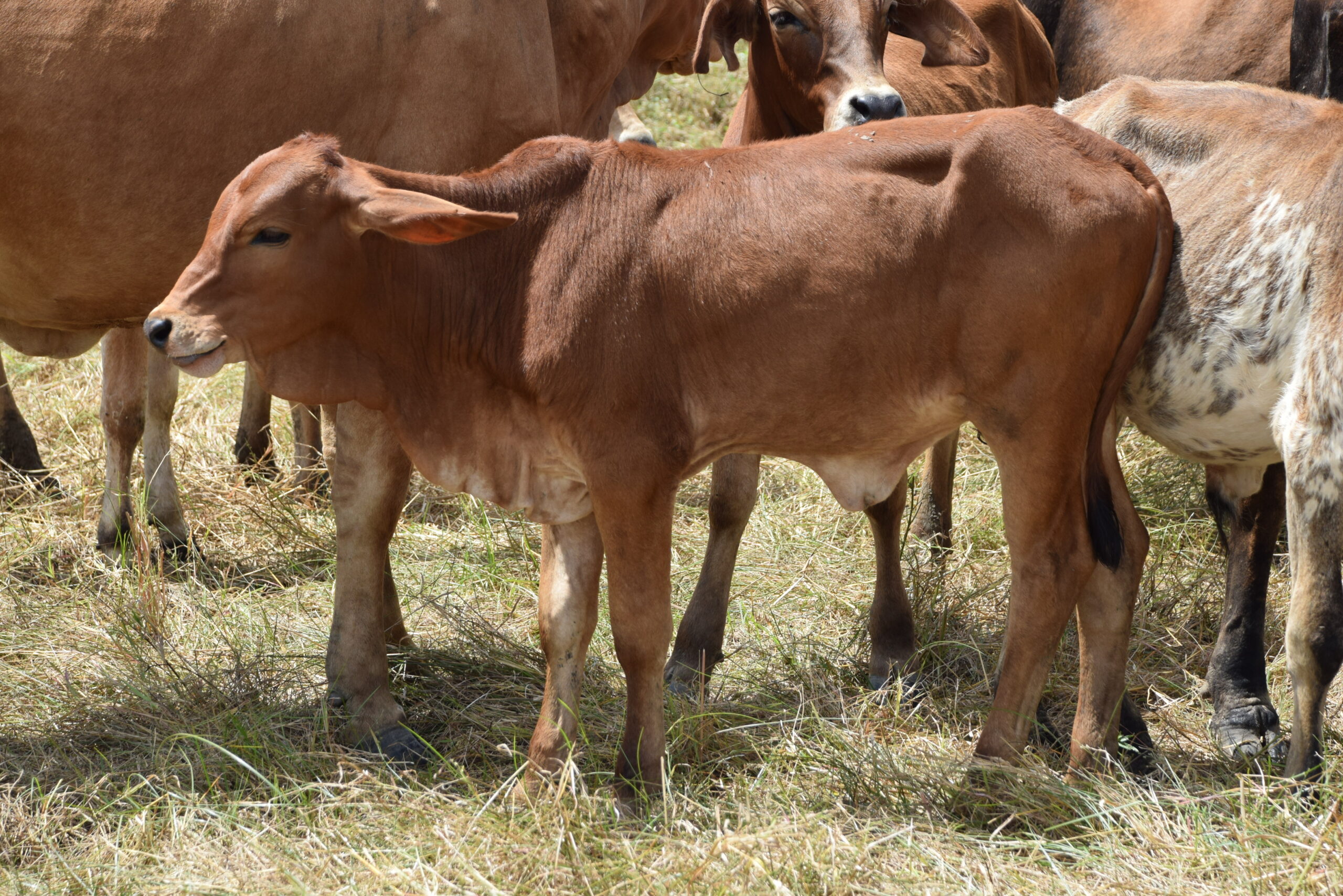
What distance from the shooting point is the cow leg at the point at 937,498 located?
19.7 ft

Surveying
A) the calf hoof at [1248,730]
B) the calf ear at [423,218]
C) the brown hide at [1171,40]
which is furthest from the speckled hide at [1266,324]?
the brown hide at [1171,40]

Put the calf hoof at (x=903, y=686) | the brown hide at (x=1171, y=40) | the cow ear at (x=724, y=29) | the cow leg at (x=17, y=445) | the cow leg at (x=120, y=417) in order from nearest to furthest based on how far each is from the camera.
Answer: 1. the calf hoof at (x=903, y=686)
2. the cow ear at (x=724, y=29)
3. the cow leg at (x=120, y=417)
4. the cow leg at (x=17, y=445)
5. the brown hide at (x=1171, y=40)

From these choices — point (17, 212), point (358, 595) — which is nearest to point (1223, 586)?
point (358, 595)

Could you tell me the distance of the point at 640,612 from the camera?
3764 mm

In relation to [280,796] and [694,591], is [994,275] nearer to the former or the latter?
[694,591]

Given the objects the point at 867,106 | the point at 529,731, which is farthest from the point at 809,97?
the point at 529,731

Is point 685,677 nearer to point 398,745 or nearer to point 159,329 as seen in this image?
point 398,745

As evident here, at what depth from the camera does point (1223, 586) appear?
548 cm

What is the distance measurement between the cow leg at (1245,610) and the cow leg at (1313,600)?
0.69 meters

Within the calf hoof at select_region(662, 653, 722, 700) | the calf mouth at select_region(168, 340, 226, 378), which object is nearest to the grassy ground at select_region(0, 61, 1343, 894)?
the calf hoof at select_region(662, 653, 722, 700)

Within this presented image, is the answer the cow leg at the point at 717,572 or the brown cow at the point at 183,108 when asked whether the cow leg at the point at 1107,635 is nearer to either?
the cow leg at the point at 717,572

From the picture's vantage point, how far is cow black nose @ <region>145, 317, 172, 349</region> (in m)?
3.52

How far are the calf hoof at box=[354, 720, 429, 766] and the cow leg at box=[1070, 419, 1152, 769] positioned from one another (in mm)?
1903

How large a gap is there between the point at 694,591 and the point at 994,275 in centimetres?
198
